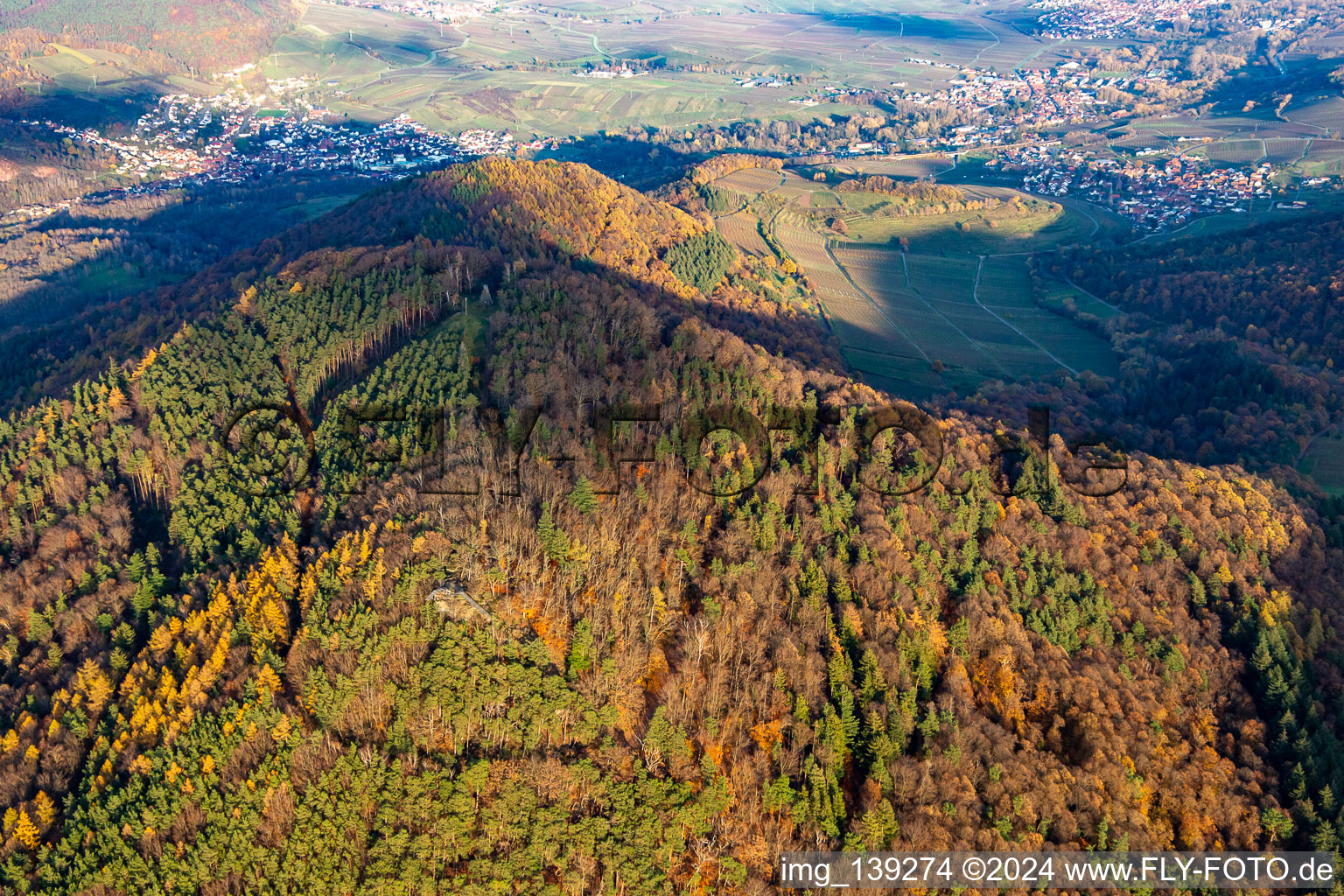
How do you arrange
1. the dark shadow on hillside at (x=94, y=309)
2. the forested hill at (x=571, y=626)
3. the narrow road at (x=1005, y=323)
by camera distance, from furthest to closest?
the narrow road at (x=1005, y=323)
the dark shadow on hillside at (x=94, y=309)
the forested hill at (x=571, y=626)

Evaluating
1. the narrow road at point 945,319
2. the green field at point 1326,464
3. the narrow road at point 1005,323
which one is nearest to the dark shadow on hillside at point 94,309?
the narrow road at point 945,319

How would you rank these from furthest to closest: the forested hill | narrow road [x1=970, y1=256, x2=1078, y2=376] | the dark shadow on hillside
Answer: narrow road [x1=970, y1=256, x2=1078, y2=376] → the dark shadow on hillside → the forested hill

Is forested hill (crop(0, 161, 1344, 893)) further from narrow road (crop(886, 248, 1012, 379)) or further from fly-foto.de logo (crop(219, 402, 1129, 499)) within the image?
narrow road (crop(886, 248, 1012, 379))

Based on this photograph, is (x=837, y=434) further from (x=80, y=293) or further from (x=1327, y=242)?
(x=80, y=293)

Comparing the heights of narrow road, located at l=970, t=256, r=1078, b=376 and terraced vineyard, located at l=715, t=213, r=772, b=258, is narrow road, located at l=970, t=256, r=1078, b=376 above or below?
below

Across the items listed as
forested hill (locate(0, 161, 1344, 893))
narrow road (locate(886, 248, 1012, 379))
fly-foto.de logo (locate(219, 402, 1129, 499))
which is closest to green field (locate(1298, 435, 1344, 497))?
forested hill (locate(0, 161, 1344, 893))

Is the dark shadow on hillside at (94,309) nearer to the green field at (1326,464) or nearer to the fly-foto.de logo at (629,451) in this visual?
the fly-foto.de logo at (629,451)

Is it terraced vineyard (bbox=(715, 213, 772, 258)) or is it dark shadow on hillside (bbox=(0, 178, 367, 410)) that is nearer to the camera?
dark shadow on hillside (bbox=(0, 178, 367, 410))

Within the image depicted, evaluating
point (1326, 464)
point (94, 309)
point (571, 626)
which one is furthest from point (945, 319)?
point (94, 309)
